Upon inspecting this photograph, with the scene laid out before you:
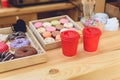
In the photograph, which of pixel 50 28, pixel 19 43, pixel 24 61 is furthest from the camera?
pixel 50 28

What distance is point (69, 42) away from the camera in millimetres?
816

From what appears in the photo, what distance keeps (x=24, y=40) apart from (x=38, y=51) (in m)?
0.13

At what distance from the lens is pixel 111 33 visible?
107 centimetres

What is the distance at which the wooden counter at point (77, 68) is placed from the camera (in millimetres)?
751

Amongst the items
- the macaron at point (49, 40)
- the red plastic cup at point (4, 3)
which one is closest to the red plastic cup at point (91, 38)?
the macaron at point (49, 40)

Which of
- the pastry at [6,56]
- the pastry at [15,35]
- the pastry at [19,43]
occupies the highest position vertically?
the pastry at [15,35]

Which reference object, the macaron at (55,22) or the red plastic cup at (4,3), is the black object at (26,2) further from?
the macaron at (55,22)

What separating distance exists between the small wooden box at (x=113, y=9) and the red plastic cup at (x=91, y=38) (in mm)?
443

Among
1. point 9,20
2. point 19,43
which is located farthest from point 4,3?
point 19,43

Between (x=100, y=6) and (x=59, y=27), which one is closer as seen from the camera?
(x=59, y=27)

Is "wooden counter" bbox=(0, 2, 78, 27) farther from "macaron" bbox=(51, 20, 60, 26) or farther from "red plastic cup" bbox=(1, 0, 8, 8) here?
"macaron" bbox=(51, 20, 60, 26)

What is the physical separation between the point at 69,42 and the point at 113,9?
1.99ft

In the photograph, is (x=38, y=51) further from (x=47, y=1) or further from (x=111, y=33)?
(x=47, y=1)

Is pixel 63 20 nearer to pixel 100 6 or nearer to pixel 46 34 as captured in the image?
pixel 46 34
